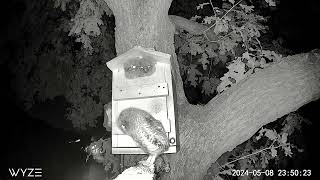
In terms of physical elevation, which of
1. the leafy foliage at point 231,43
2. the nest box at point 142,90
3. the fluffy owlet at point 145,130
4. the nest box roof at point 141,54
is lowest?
the fluffy owlet at point 145,130

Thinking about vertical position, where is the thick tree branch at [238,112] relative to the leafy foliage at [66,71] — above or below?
below

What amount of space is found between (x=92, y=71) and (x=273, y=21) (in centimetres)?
455

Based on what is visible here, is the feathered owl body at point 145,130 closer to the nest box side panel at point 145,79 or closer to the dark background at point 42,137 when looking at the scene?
the nest box side panel at point 145,79

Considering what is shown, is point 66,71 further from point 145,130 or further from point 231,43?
point 145,130

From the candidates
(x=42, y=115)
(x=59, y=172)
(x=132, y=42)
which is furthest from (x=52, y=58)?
(x=59, y=172)

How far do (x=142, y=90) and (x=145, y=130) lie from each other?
1.52 ft

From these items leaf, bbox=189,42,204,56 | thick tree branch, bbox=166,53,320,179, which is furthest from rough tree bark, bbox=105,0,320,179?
leaf, bbox=189,42,204,56

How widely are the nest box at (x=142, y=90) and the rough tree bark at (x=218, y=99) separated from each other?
1.71 ft

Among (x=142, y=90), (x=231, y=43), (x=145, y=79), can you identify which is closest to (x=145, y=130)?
(x=142, y=90)

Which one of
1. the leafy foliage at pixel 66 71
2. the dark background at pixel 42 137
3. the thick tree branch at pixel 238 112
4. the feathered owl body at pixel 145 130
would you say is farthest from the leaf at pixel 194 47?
the dark background at pixel 42 137

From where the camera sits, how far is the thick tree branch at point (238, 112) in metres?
3.18

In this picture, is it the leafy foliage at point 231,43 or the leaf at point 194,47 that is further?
the leaf at point 194,47

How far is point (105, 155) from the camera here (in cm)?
411

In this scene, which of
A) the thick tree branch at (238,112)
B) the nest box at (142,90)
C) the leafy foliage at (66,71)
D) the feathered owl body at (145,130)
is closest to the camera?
the feathered owl body at (145,130)
